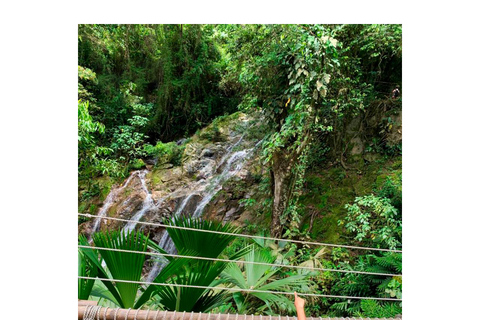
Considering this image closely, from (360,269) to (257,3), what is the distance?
252cm

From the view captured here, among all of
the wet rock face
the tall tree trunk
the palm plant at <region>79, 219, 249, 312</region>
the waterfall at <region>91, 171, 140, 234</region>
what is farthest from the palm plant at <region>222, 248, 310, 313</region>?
the waterfall at <region>91, 171, 140, 234</region>

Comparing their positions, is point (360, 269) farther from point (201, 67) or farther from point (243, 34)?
point (201, 67)

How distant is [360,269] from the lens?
8.74 ft

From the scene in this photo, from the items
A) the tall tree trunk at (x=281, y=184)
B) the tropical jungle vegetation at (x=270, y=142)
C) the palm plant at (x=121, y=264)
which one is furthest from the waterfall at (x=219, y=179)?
the palm plant at (x=121, y=264)

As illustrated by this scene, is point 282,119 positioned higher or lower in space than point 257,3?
lower

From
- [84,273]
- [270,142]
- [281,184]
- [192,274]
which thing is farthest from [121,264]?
[281,184]

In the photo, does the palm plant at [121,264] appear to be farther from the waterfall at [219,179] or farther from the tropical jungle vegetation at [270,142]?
the waterfall at [219,179]

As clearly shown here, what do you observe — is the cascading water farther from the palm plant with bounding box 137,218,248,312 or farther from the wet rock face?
the palm plant with bounding box 137,218,248,312

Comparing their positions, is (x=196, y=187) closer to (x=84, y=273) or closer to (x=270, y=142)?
(x=270, y=142)

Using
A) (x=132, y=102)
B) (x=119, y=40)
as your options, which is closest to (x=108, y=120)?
(x=132, y=102)

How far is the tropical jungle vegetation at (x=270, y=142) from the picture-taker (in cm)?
174

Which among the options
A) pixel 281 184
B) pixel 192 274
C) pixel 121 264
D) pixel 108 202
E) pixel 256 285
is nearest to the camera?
pixel 121 264

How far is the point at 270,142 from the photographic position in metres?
2.78
